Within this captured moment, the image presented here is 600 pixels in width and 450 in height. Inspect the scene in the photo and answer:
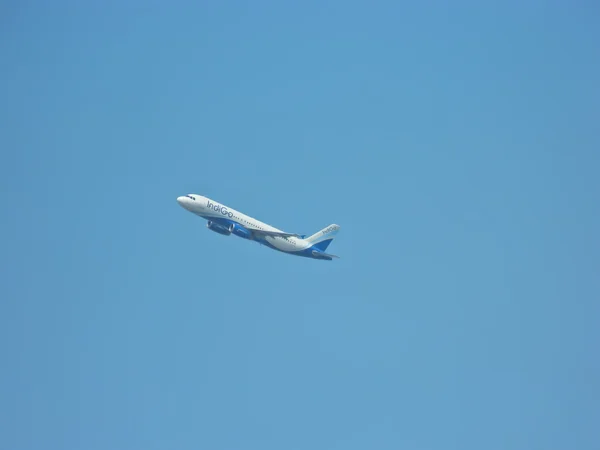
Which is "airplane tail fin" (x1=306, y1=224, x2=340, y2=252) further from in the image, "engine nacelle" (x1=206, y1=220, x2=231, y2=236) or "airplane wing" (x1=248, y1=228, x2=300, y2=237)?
"engine nacelle" (x1=206, y1=220, x2=231, y2=236)

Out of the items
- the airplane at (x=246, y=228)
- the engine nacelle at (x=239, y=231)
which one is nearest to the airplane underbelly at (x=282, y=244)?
the airplane at (x=246, y=228)

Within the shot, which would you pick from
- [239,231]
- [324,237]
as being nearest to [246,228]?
[239,231]

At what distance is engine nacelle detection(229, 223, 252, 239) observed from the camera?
590 ft

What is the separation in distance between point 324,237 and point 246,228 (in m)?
13.3

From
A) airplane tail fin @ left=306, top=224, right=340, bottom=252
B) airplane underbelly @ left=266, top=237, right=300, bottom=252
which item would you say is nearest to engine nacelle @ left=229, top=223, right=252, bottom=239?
airplane underbelly @ left=266, top=237, right=300, bottom=252

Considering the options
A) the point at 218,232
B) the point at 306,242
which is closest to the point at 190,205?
the point at 218,232

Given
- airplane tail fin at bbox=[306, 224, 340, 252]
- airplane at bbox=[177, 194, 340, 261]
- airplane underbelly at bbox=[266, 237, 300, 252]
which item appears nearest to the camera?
airplane at bbox=[177, 194, 340, 261]

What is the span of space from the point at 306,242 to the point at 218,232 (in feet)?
45.3

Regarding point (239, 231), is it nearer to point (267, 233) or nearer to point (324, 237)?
point (267, 233)

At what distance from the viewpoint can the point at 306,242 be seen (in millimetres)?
185625

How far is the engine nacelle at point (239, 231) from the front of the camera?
179875mm

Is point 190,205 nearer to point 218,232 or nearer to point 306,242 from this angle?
point 218,232

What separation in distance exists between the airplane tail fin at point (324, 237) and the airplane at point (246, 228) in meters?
0.46

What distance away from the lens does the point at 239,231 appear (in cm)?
18000
